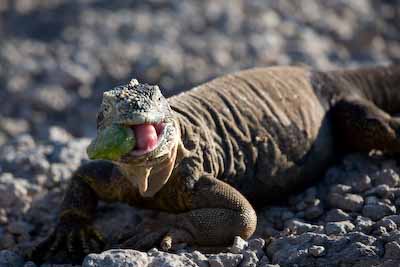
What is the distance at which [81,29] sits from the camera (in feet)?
38.8

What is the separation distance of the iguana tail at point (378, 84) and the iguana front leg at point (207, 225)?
2272 millimetres

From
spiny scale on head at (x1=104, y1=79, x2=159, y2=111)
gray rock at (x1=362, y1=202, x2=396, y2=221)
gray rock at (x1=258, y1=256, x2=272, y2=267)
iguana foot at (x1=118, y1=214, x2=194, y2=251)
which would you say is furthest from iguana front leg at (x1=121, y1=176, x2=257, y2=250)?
spiny scale on head at (x1=104, y1=79, x2=159, y2=111)

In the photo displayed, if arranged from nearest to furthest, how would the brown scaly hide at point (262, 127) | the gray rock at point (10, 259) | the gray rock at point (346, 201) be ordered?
the gray rock at point (10, 259) → the gray rock at point (346, 201) → the brown scaly hide at point (262, 127)

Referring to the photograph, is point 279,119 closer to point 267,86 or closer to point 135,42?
point 267,86

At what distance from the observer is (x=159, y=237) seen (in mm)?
5543

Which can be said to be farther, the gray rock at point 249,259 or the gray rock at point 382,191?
the gray rock at point 382,191

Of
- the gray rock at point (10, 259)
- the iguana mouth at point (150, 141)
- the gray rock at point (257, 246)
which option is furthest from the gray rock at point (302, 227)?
the gray rock at point (10, 259)

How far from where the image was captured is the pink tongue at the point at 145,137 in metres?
4.94

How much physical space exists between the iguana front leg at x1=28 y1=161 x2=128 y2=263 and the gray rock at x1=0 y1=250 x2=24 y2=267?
118mm

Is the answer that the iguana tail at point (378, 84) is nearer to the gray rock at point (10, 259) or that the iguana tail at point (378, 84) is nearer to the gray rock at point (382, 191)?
the gray rock at point (382, 191)

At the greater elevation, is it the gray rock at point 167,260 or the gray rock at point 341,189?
the gray rock at point 167,260

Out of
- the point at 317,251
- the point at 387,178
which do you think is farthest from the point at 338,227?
the point at 387,178

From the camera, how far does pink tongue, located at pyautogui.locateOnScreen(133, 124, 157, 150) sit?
494cm

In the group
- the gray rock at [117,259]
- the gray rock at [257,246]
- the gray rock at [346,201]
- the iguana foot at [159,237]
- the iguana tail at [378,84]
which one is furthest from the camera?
the iguana tail at [378,84]
